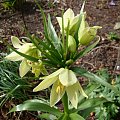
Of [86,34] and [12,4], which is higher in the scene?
[86,34]

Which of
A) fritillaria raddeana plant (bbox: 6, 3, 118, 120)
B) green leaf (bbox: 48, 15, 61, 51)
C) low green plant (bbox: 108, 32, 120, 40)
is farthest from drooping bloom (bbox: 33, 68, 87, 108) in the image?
low green plant (bbox: 108, 32, 120, 40)

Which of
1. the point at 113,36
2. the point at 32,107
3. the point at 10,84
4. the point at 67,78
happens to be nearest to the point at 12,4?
the point at 113,36

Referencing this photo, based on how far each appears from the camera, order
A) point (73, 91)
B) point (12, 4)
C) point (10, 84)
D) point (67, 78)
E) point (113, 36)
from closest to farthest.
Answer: point (67, 78) < point (73, 91) < point (10, 84) < point (113, 36) < point (12, 4)

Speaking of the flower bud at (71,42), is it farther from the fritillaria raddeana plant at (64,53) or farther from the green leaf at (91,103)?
the green leaf at (91,103)

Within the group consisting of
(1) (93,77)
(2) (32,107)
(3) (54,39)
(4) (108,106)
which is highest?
(3) (54,39)

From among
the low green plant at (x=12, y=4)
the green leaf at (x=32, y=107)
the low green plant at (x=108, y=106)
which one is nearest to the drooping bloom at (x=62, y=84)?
the green leaf at (x=32, y=107)

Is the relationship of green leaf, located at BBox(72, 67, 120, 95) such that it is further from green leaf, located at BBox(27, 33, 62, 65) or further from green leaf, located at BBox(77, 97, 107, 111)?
green leaf, located at BBox(77, 97, 107, 111)

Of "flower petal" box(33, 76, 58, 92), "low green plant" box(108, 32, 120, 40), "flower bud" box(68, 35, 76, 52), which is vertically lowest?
"low green plant" box(108, 32, 120, 40)

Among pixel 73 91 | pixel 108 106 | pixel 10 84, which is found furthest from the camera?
pixel 10 84

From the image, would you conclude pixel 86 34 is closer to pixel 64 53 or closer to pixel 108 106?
pixel 64 53

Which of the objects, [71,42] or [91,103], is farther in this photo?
[91,103]
